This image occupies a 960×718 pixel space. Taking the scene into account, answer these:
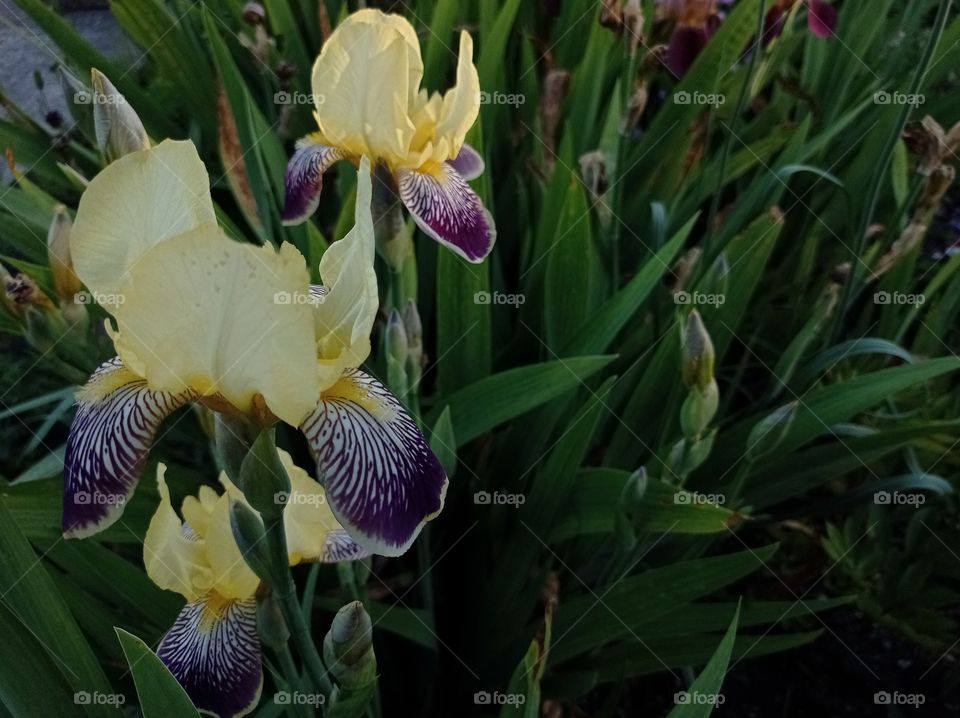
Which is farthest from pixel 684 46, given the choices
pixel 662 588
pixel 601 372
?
pixel 662 588

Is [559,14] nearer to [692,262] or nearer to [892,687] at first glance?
[692,262]

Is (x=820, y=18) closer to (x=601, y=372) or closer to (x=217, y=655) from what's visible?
(x=601, y=372)

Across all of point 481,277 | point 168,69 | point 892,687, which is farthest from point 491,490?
point 168,69

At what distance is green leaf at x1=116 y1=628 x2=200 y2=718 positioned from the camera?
0.65 meters

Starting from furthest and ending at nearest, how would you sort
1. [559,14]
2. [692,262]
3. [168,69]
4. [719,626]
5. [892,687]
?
[559,14], [168,69], [892,687], [692,262], [719,626]

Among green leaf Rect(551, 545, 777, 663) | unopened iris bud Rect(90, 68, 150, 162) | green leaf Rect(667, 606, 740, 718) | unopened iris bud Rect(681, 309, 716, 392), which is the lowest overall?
green leaf Rect(551, 545, 777, 663)

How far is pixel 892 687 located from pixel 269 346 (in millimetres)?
1398

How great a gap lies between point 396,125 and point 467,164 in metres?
0.19

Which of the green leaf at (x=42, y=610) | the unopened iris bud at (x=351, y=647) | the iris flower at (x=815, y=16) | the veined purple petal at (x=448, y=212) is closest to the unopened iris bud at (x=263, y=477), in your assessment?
the unopened iris bud at (x=351, y=647)

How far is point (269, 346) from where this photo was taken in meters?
0.55

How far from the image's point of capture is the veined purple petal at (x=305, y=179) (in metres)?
1.07

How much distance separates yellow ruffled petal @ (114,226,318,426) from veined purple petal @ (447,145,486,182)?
624 millimetres

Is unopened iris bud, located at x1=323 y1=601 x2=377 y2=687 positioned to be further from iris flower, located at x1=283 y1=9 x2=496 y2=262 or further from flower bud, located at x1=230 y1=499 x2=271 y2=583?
iris flower, located at x1=283 y1=9 x2=496 y2=262

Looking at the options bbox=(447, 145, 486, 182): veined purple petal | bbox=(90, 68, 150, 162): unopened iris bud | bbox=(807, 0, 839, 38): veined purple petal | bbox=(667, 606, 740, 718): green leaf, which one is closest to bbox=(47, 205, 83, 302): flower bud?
→ bbox=(90, 68, 150, 162): unopened iris bud
